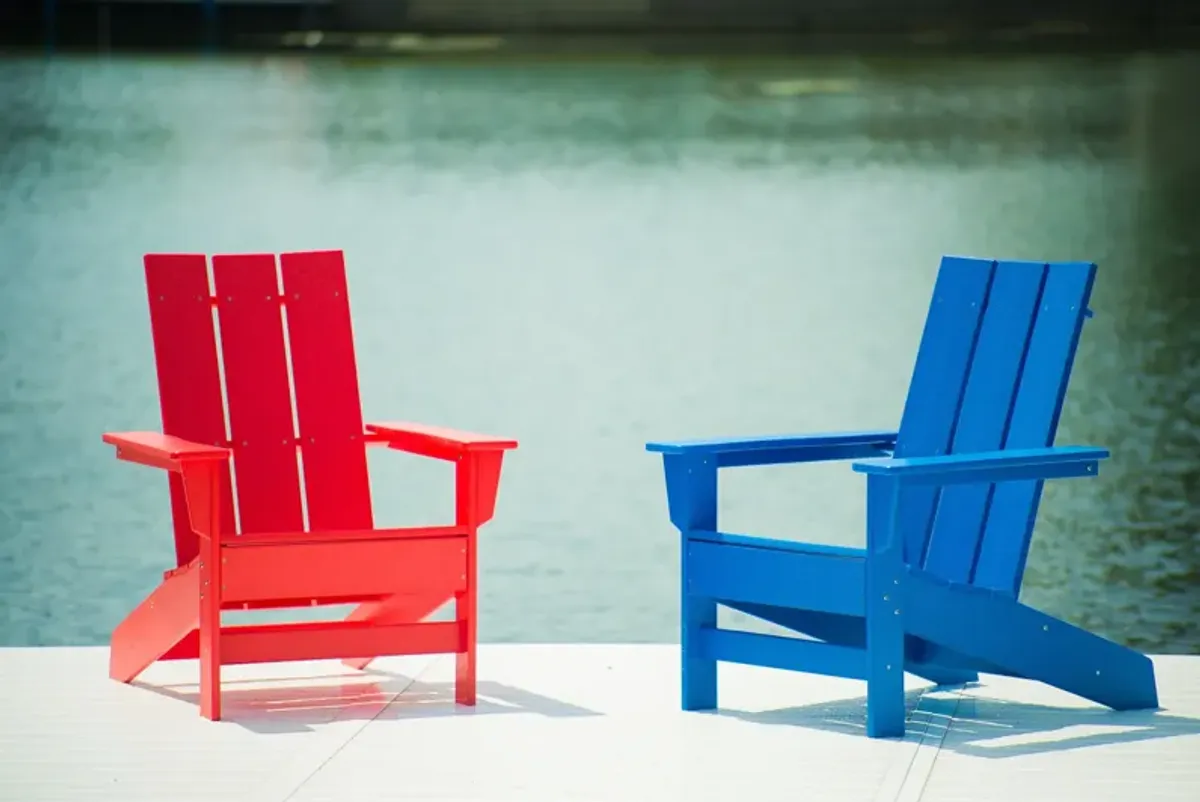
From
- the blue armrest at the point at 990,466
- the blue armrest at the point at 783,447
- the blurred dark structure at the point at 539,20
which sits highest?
the blurred dark structure at the point at 539,20

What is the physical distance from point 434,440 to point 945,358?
104cm

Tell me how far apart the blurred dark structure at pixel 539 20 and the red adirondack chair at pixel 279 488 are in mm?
9973

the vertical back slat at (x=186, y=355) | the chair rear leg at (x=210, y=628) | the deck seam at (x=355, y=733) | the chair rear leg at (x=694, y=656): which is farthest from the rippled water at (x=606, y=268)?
the chair rear leg at (x=210, y=628)

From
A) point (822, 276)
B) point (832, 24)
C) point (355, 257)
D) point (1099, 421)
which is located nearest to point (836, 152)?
point (832, 24)

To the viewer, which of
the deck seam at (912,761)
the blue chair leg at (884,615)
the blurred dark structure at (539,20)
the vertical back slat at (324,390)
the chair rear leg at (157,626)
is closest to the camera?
the deck seam at (912,761)

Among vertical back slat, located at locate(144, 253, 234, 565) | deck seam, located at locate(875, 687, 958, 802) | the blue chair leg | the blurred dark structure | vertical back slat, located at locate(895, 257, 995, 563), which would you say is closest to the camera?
deck seam, located at locate(875, 687, 958, 802)

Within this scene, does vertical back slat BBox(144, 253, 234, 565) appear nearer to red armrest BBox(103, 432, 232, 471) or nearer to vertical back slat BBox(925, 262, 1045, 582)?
red armrest BBox(103, 432, 232, 471)

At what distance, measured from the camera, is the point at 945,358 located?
14.2 feet

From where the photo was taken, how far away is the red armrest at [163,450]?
13.2ft

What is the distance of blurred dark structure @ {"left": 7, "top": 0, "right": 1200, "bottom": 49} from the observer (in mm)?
14570

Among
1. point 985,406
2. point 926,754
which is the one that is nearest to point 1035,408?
point 985,406

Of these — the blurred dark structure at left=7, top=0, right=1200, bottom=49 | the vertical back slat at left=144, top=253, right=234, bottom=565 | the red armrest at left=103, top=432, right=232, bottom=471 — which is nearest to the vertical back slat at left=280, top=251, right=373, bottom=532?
the vertical back slat at left=144, top=253, right=234, bottom=565

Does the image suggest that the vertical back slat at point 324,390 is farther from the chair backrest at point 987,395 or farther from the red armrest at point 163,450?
the chair backrest at point 987,395

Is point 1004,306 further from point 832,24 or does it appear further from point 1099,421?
point 832,24
